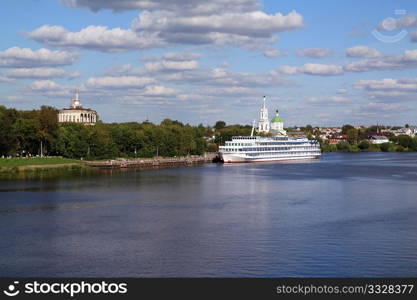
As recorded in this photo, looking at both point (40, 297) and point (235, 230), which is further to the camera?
point (235, 230)

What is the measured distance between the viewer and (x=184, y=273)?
20828 mm

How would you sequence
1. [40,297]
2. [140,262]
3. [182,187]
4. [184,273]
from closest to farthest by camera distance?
[40,297] < [184,273] < [140,262] < [182,187]

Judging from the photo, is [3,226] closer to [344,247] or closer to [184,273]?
[184,273]

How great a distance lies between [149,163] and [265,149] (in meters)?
22.0

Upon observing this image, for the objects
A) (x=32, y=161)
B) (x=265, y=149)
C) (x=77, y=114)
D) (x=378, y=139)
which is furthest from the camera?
(x=378, y=139)

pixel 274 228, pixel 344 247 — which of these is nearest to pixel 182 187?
pixel 274 228

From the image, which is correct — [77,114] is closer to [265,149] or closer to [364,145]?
[265,149]

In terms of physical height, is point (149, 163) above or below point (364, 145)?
below

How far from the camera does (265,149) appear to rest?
9681 cm

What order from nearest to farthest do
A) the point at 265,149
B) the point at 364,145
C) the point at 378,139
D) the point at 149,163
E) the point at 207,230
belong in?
the point at 207,230
the point at 149,163
the point at 265,149
the point at 364,145
the point at 378,139

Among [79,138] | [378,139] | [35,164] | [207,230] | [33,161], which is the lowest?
[207,230]

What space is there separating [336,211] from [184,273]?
16.2 metres

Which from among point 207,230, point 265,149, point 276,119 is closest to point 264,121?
point 276,119

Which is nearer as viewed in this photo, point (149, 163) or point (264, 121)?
point (149, 163)
